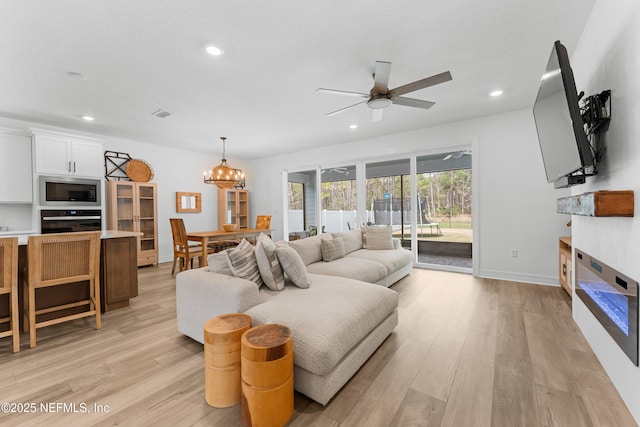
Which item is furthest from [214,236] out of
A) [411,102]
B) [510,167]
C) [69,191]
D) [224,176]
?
[510,167]

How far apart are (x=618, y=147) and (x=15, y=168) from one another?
6.83 meters

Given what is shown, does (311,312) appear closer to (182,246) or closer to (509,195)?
(182,246)

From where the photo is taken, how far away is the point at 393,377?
1.81 meters

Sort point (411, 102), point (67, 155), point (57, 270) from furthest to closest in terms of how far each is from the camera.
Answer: point (67, 155)
point (411, 102)
point (57, 270)

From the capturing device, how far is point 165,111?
12.6 feet

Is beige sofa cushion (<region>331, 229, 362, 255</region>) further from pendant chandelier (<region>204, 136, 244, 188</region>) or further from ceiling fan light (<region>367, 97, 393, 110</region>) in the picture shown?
pendant chandelier (<region>204, 136, 244, 188</region>)

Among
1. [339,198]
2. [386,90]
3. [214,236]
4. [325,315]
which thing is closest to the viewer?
[325,315]

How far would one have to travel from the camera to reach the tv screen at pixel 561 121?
1.56 metres

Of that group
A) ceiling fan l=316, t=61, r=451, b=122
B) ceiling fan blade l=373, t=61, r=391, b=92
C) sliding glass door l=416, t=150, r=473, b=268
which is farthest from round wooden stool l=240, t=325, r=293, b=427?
sliding glass door l=416, t=150, r=473, b=268

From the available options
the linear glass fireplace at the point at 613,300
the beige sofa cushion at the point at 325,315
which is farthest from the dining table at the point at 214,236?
the linear glass fireplace at the point at 613,300

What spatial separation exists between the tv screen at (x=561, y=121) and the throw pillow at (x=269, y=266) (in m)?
2.22

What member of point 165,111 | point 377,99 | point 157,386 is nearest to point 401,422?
point 157,386

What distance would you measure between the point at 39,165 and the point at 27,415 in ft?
13.4

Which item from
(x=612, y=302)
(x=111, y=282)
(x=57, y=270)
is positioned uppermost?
(x=57, y=270)
